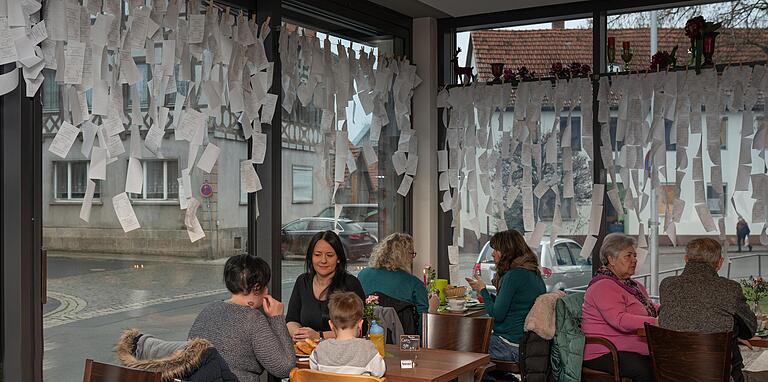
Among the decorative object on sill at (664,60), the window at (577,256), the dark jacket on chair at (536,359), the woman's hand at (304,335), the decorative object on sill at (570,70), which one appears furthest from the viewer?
the window at (577,256)

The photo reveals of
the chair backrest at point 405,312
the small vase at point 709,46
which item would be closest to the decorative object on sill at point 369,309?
the chair backrest at point 405,312

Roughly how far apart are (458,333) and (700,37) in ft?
7.88

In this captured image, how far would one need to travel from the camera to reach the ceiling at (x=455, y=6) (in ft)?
18.9

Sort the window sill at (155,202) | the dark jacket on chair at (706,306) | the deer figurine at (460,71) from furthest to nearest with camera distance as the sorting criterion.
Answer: the deer figurine at (460,71)
the dark jacket on chair at (706,306)
the window sill at (155,202)

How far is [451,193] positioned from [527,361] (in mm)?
1837

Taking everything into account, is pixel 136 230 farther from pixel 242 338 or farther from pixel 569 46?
pixel 569 46

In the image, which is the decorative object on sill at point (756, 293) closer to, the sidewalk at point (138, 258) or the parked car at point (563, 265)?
the parked car at point (563, 265)

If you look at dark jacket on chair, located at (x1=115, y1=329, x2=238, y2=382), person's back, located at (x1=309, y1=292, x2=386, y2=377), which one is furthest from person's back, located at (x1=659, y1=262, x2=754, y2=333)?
dark jacket on chair, located at (x1=115, y1=329, x2=238, y2=382)

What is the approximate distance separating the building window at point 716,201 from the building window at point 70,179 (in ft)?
12.0

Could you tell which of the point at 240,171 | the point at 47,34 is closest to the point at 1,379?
the point at 47,34

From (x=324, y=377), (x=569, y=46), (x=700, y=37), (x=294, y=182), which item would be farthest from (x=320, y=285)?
(x=700, y=37)

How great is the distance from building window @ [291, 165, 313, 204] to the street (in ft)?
2.56

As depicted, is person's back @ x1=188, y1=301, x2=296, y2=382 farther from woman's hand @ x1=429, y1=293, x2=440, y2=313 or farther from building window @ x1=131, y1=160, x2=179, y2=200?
woman's hand @ x1=429, y1=293, x2=440, y2=313

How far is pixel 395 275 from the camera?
4.98 metres
